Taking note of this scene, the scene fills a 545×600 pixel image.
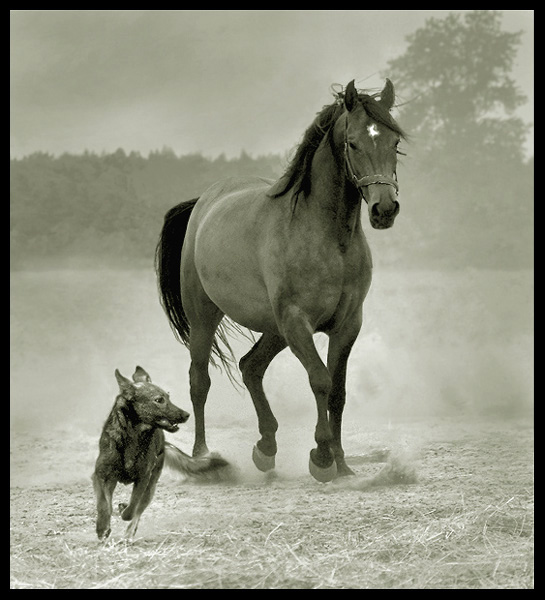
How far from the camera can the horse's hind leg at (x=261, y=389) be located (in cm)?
670

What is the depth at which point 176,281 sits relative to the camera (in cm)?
779

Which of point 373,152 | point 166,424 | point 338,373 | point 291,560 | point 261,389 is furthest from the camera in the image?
point 261,389

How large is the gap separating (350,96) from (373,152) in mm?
410

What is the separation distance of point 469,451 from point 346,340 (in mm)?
2617

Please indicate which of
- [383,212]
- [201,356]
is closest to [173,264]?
[201,356]

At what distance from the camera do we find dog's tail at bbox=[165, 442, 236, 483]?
6.24m

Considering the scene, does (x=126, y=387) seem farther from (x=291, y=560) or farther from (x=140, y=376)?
(x=291, y=560)

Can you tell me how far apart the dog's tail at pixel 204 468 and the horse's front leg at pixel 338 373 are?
77cm

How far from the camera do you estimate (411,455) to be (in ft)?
25.2

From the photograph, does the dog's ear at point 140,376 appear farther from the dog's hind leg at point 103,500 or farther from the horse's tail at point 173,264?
the horse's tail at point 173,264

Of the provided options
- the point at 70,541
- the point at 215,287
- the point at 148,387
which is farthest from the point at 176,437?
the point at 148,387

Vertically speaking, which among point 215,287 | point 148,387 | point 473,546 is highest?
point 215,287

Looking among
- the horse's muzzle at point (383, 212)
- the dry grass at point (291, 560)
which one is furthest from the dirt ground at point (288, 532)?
the horse's muzzle at point (383, 212)

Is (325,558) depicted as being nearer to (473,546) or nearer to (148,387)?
(473,546)
